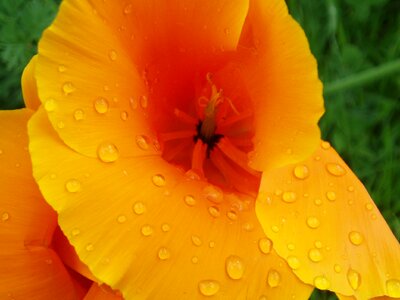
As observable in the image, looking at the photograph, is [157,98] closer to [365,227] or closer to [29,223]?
[29,223]

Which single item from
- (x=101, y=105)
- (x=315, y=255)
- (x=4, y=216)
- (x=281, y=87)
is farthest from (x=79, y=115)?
(x=315, y=255)

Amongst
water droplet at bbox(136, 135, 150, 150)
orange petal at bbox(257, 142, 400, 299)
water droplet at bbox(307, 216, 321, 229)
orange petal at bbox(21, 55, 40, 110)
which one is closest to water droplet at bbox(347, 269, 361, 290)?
orange petal at bbox(257, 142, 400, 299)

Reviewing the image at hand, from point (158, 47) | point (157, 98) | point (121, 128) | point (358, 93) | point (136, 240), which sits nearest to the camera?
point (136, 240)

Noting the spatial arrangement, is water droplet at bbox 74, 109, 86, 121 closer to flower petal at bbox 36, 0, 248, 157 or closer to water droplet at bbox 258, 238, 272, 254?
flower petal at bbox 36, 0, 248, 157

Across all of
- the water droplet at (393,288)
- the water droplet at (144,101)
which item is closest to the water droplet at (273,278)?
the water droplet at (393,288)

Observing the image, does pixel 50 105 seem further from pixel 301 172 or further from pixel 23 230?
pixel 301 172

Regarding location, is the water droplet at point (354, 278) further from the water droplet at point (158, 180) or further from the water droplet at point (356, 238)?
the water droplet at point (158, 180)

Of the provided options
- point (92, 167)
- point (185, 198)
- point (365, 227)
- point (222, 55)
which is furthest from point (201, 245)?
point (222, 55)
